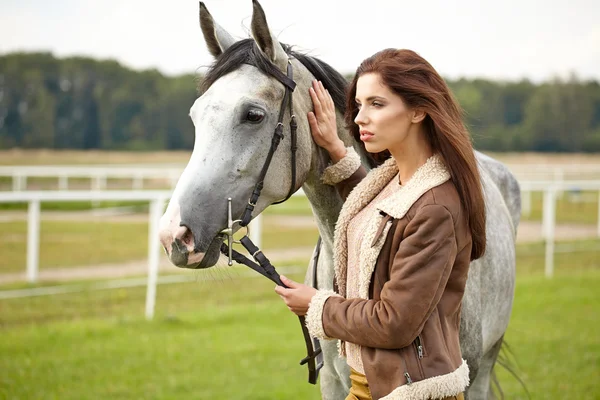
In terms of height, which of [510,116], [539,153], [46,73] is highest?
[46,73]

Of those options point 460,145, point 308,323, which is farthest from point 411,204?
point 308,323

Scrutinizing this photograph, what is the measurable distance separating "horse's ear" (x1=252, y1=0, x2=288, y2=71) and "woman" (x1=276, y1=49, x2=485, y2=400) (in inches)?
15.3

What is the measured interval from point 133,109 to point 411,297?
5394 centimetres

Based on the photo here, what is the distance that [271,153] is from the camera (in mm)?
2271

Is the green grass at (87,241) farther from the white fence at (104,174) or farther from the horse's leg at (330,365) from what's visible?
the horse's leg at (330,365)

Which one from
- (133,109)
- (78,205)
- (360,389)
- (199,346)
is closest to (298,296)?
(360,389)

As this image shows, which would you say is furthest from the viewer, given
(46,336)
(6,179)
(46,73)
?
(46,73)

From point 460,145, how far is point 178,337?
517cm

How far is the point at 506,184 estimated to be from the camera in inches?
169

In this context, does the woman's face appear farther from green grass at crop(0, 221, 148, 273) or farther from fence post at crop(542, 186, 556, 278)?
green grass at crop(0, 221, 148, 273)

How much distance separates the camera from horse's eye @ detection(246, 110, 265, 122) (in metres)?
2.19

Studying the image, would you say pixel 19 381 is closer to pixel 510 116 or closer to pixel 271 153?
pixel 271 153

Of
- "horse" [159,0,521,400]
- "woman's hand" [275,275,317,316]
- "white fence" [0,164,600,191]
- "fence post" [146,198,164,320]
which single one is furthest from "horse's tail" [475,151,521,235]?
"white fence" [0,164,600,191]

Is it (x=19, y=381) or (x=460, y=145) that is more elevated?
(x=460, y=145)
